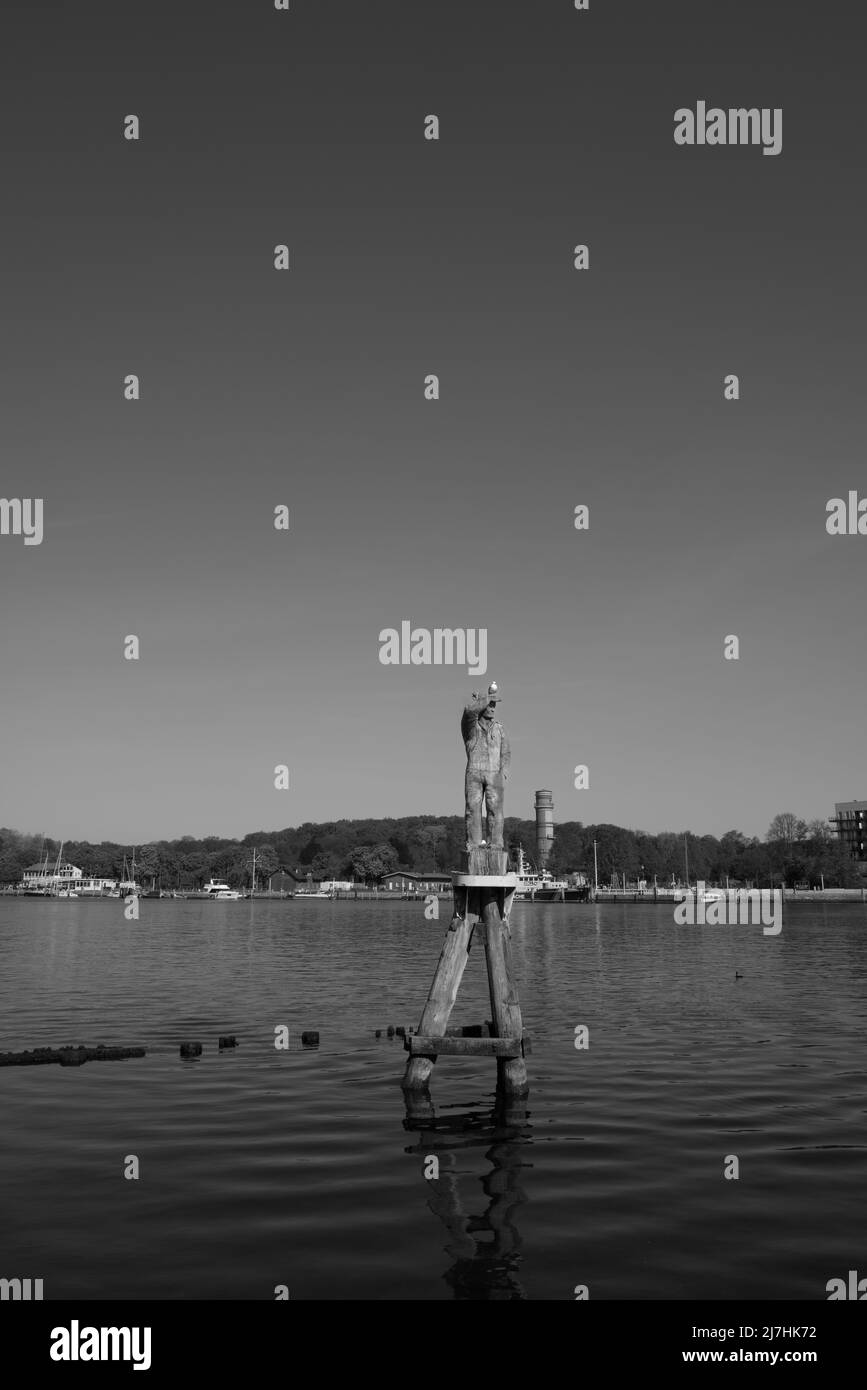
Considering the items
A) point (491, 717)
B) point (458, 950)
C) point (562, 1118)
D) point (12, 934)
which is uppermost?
point (491, 717)

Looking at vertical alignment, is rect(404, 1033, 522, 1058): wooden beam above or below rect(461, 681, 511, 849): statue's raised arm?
below

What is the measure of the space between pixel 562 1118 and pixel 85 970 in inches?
1488

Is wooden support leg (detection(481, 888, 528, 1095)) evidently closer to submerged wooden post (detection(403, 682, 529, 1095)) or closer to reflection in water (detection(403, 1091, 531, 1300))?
submerged wooden post (detection(403, 682, 529, 1095))

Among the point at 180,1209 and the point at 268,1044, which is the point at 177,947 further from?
the point at 180,1209

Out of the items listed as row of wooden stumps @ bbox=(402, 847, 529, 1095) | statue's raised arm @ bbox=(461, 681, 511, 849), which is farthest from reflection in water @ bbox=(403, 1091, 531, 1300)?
statue's raised arm @ bbox=(461, 681, 511, 849)

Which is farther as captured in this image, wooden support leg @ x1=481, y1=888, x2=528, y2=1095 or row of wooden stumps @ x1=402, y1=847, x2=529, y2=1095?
wooden support leg @ x1=481, y1=888, x2=528, y2=1095

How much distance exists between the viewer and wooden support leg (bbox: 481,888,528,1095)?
19.1 m

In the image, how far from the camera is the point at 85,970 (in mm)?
50688

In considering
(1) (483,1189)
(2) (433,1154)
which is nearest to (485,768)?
(2) (433,1154)

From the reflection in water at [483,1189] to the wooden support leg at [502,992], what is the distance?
0.44m

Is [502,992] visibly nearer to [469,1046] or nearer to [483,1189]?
[469,1046]

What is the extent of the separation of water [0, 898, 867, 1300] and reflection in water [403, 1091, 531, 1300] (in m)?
0.05
